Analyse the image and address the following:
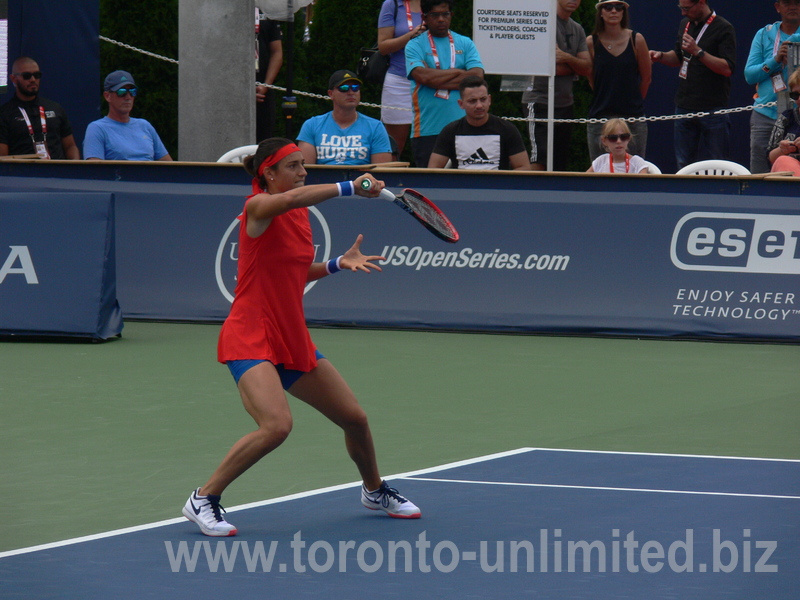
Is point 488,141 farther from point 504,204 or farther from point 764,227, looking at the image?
point 764,227

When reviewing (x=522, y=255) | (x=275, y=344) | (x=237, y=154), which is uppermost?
(x=237, y=154)

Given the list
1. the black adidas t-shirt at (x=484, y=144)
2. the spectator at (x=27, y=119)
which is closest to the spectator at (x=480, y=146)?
the black adidas t-shirt at (x=484, y=144)

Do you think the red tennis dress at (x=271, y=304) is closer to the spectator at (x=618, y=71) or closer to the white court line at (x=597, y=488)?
the white court line at (x=597, y=488)

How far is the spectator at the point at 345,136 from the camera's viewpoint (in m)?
13.1

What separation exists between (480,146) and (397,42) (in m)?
1.90

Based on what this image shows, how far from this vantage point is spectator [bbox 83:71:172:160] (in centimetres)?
1366

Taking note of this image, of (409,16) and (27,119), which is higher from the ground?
(409,16)

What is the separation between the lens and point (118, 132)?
1382 cm

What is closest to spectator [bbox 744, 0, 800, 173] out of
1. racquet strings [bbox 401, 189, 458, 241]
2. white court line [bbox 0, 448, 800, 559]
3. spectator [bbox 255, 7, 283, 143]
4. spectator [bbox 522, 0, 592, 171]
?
spectator [bbox 522, 0, 592, 171]

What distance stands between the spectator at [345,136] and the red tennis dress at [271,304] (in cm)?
655

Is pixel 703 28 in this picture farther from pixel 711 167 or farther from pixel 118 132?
pixel 118 132

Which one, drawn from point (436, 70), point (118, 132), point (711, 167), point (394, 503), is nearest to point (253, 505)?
point (394, 503)

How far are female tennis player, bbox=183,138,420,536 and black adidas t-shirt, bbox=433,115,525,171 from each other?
248 inches

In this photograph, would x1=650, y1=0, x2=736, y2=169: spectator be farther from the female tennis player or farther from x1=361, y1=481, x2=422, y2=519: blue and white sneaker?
x1=361, y1=481, x2=422, y2=519: blue and white sneaker
